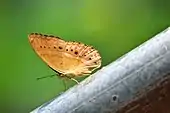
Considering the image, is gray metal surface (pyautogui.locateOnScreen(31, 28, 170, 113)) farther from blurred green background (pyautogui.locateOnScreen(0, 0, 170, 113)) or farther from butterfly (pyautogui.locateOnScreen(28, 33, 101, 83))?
blurred green background (pyautogui.locateOnScreen(0, 0, 170, 113))

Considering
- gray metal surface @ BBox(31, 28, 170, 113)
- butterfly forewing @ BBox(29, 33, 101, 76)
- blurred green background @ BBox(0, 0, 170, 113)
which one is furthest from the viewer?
blurred green background @ BBox(0, 0, 170, 113)

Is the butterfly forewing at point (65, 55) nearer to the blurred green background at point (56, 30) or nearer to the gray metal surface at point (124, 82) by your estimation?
the gray metal surface at point (124, 82)

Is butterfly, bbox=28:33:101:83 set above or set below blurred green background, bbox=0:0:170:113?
below

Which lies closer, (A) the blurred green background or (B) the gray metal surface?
(B) the gray metal surface

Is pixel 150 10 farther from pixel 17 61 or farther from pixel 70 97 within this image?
pixel 70 97

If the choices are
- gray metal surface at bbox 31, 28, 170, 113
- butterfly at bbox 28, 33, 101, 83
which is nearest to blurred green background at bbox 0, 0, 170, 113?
butterfly at bbox 28, 33, 101, 83

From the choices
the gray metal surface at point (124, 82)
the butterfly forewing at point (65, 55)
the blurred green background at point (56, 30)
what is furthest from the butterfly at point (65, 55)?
the blurred green background at point (56, 30)

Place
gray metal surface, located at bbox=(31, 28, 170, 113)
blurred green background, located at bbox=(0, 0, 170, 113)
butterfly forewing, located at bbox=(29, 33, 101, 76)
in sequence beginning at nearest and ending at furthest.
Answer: gray metal surface, located at bbox=(31, 28, 170, 113), butterfly forewing, located at bbox=(29, 33, 101, 76), blurred green background, located at bbox=(0, 0, 170, 113)
